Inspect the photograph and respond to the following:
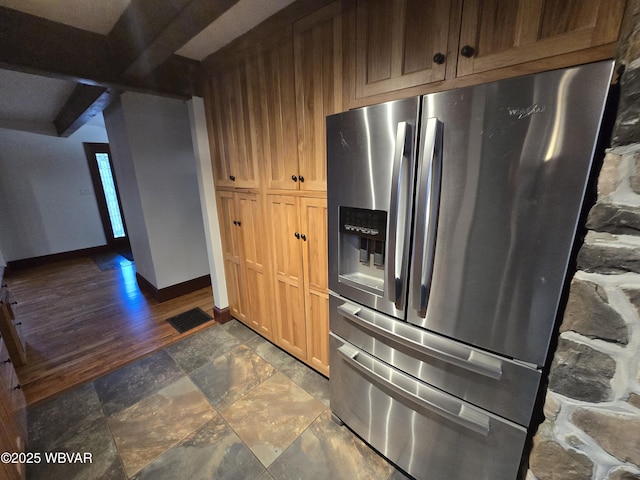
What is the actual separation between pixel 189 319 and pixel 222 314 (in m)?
0.42

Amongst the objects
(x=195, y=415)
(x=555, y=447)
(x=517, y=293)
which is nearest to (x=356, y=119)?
(x=517, y=293)

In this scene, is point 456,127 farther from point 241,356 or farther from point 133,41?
point 241,356

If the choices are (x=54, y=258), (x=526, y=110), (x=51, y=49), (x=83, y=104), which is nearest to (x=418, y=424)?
(x=526, y=110)

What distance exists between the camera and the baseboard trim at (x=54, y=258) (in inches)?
167

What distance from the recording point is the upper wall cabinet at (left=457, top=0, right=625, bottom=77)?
0.70 metres

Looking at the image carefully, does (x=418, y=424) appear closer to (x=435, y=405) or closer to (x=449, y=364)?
(x=435, y=405)

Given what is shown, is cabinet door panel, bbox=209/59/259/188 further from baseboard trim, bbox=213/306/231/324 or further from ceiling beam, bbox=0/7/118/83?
baseboard trim, bbox=213/306/231/324

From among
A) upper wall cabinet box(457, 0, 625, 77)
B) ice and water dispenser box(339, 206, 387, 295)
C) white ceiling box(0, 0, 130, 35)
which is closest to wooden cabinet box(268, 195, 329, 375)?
ice and water dispenser box(339, 206, 387, 295)

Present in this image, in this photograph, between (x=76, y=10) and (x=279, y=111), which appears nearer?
(x=76, y=10)

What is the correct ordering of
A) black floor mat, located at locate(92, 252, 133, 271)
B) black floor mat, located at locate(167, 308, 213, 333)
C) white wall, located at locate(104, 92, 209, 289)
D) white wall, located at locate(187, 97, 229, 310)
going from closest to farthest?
white wall, located at locate(187, 97, 229, 310) < black floor mat, located at locate(167, 308, 213, 333) < white wall, located at locate(104, 92, 209, 289) < black floor mat, located at locate(92, 252, 133, 271)

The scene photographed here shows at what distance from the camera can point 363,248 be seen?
1.31 m

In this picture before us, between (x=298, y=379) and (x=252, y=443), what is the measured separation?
1.69 feet

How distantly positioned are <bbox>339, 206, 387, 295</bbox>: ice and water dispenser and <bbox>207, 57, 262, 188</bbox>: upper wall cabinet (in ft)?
3.11

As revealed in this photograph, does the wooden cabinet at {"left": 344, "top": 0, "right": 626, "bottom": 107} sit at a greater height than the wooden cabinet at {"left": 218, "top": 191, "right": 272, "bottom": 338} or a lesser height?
greater
